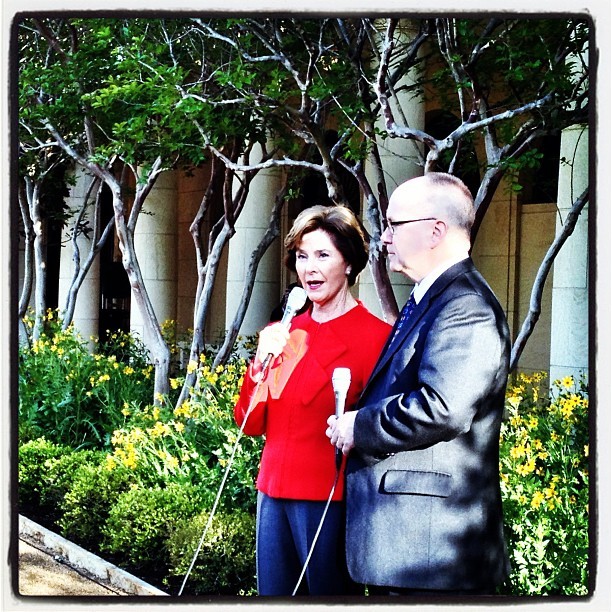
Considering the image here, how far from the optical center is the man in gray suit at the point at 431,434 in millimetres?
3785

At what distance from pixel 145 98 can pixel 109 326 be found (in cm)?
1112

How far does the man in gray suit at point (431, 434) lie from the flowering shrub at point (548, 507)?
152cm

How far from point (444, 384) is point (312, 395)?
0.87 metres

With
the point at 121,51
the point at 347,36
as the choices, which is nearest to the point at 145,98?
the point at 121,51

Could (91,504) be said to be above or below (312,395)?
below

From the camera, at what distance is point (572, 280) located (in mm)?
8406

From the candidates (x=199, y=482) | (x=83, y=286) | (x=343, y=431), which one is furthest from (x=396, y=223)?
(x=83, y=286)

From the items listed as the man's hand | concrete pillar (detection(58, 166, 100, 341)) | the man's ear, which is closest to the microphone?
the man's hand

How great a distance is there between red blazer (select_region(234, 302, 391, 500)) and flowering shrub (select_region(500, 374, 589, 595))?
170cm

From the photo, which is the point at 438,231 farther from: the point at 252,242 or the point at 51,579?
the point at 252,242

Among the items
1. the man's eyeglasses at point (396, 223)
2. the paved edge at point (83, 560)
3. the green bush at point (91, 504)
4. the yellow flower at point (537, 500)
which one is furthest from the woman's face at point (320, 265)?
the green bush at point (91, 504)

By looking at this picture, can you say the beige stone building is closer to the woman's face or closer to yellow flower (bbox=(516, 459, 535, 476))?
yellow flower (bbox=(516, 459, 535, 476))

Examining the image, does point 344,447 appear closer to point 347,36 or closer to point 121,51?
point 347,36

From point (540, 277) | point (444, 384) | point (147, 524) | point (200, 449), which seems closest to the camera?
point (444, 384)
